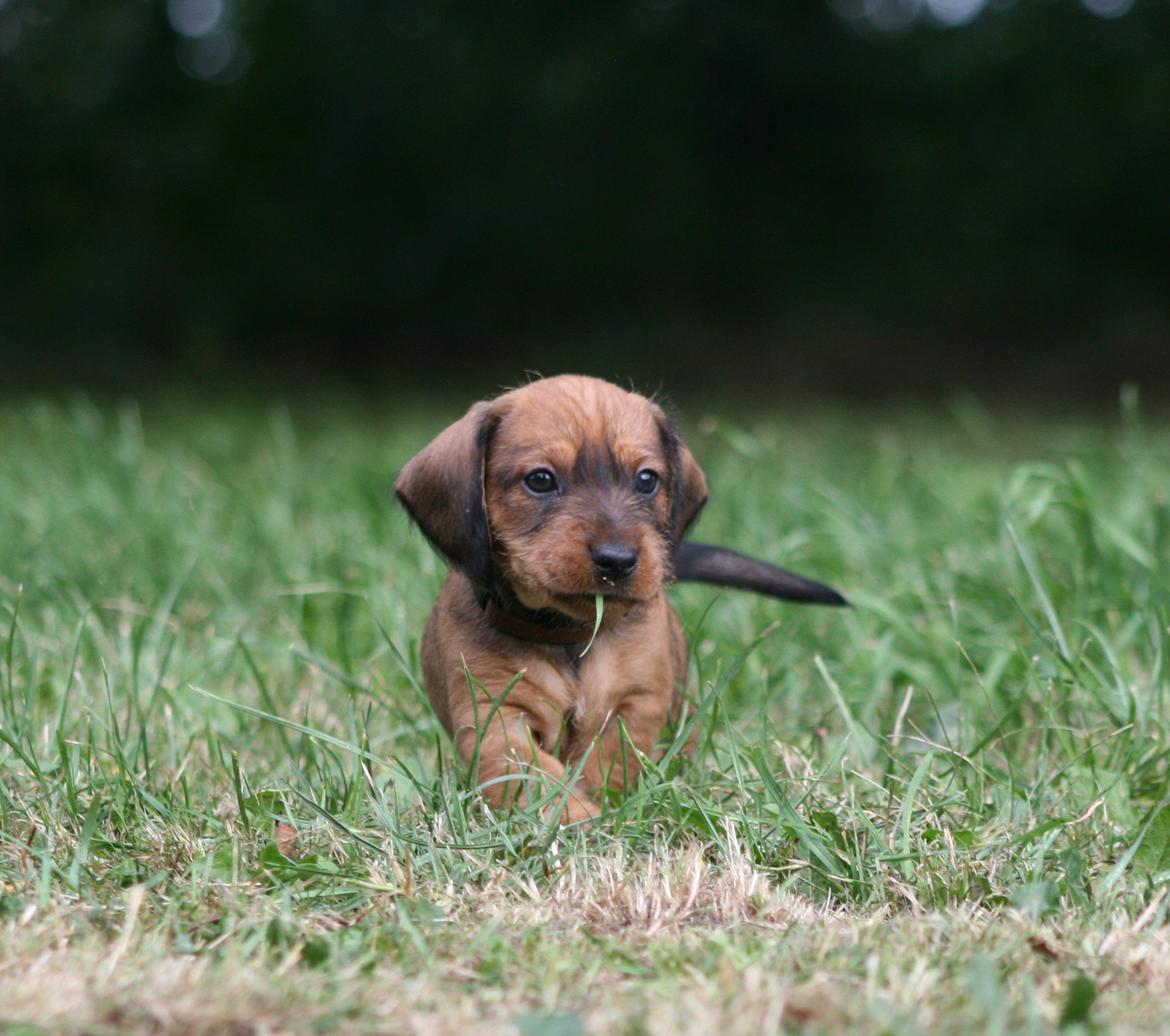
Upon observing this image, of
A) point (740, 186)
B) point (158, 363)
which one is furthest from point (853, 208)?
point (158, 363)

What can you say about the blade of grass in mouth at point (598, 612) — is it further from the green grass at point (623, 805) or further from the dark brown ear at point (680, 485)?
the dark brown ear at point (680, 485)

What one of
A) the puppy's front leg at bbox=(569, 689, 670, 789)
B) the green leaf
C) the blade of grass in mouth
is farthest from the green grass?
the blade of grass in mouth

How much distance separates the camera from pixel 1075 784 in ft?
10.7

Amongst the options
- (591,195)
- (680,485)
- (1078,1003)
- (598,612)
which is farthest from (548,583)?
(591,195)

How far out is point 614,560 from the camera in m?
2.98

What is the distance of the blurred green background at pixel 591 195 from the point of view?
53.8ft

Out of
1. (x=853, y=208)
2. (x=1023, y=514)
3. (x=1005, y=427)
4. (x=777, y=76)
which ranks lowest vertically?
(x=1005, y=427)

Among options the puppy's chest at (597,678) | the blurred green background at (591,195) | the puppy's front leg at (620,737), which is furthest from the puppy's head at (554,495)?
the blurred green background at (591,195)

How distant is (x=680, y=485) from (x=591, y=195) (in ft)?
47.0

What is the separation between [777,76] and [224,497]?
1337 cm

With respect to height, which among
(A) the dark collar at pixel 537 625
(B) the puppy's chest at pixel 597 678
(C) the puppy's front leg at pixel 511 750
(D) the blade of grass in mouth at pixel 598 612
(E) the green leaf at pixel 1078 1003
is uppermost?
(D) the blade of grass in mouth at pixel 598 612

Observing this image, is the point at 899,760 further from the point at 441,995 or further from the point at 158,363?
the point at 158,363

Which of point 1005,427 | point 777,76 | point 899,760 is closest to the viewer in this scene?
point 899,760

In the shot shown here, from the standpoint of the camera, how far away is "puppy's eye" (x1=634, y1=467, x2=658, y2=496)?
3314mm
